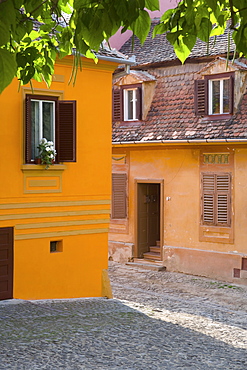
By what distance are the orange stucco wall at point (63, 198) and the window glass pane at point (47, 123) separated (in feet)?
1.34

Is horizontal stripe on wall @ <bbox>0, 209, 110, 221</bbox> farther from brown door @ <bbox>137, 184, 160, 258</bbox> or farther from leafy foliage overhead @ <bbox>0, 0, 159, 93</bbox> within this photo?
leafy foliage overhead @ <bbox>0, 0, 159, 93</bbox>

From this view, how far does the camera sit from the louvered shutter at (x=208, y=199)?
18.6 m

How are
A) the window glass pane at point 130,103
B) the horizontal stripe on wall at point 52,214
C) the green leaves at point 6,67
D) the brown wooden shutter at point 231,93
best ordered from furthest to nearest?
1. the window glass pane at point 130,103
2. the brown wooden shutter at point 231,93
3. the horizontal stripe on wall at point 52,214
4. the green leaves at point 6,67

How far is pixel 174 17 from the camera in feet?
13.5

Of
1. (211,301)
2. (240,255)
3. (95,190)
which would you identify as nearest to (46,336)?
(95,190)

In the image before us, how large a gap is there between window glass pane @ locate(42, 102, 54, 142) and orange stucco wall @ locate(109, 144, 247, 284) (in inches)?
261

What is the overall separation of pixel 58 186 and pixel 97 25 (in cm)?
1017

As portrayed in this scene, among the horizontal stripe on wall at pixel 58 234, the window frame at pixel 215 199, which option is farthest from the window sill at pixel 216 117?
the horizontal stripe on wall at pixel 58 234

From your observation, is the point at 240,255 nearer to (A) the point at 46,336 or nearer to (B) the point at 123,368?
(A) the point at 46,336

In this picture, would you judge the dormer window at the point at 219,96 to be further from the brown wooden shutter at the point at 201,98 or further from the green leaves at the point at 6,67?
the green leaves at the point at 6,67

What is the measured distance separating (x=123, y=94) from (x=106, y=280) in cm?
848

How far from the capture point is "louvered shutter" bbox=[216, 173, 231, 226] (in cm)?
1830

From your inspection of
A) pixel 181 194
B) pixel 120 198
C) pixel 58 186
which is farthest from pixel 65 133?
pixel 120 198

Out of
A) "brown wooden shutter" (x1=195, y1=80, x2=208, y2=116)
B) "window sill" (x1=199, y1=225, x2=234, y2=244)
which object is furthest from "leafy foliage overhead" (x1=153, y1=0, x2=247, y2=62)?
"brown wooden shutter" (x1=195, y1=80, x2=208, y2=116)
